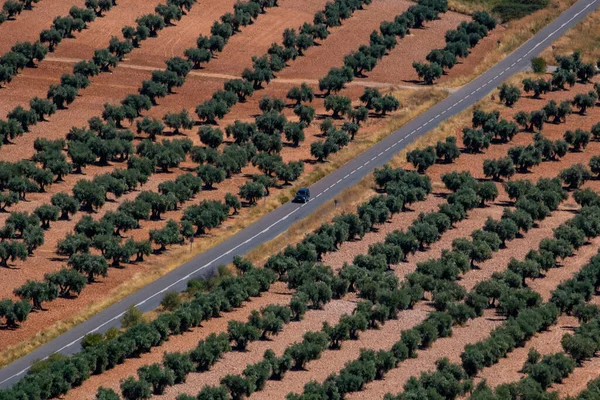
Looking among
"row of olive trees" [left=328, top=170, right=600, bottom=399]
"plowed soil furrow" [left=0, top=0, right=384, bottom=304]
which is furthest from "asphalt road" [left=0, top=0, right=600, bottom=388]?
"row of olive trees" [left=328, top=170, right=600, bottom=399]

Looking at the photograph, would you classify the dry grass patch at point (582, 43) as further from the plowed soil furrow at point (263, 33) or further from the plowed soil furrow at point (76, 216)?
the plowed soil furrow at point (76, 216)

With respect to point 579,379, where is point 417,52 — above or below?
above

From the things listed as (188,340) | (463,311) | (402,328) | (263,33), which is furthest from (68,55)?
(463,311)

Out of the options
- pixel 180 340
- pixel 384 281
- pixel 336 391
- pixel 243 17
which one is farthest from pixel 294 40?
pixel 336 391

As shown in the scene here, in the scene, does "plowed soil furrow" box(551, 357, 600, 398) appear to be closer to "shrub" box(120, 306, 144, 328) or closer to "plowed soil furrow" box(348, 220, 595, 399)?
"plowed soil furrow" box(348, 220, 595, 399)

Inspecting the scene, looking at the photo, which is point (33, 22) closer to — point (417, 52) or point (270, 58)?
point (270, 58)

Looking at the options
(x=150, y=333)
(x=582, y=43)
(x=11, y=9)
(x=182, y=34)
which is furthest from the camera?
(x=582, y=43)
